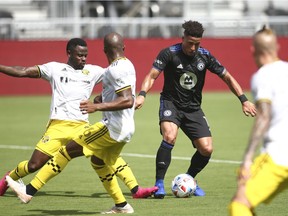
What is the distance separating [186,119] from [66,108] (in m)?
1.68

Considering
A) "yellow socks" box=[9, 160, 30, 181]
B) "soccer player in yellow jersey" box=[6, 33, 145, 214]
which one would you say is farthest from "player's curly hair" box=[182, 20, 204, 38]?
"yellow socks" box=[9, 160, 30, 181]

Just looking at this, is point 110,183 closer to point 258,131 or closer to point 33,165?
point 33,165

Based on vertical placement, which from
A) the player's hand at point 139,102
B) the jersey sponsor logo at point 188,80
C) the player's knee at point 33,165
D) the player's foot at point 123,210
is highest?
the jersey sponsor logo at point 188,80

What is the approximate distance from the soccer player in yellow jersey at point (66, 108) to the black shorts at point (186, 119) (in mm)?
956

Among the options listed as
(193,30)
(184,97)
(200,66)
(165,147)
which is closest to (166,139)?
(165,147)

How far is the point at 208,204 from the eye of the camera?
10336 millimetres

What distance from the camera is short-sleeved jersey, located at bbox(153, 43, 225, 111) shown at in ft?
37.6

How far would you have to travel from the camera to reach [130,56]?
100ft

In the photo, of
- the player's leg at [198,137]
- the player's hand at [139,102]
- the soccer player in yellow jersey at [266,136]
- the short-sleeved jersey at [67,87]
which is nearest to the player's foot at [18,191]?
the short-sleeved jersey at [67,87]

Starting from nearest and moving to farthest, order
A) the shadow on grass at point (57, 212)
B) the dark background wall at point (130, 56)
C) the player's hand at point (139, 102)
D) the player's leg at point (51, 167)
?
the shadow on grass at point (57, 212), the player's leg at point (51, 167), the player's hand at point (139, 102), the dark background wall at point (130, 56)

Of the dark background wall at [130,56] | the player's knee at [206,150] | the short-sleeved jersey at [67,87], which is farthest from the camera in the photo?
the dark background wall at [130,56]

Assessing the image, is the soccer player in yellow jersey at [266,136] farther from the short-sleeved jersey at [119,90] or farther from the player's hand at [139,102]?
the player's hand at [139,102]

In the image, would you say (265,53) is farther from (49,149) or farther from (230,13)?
(230,13)

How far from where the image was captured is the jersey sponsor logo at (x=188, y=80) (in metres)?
11.5
